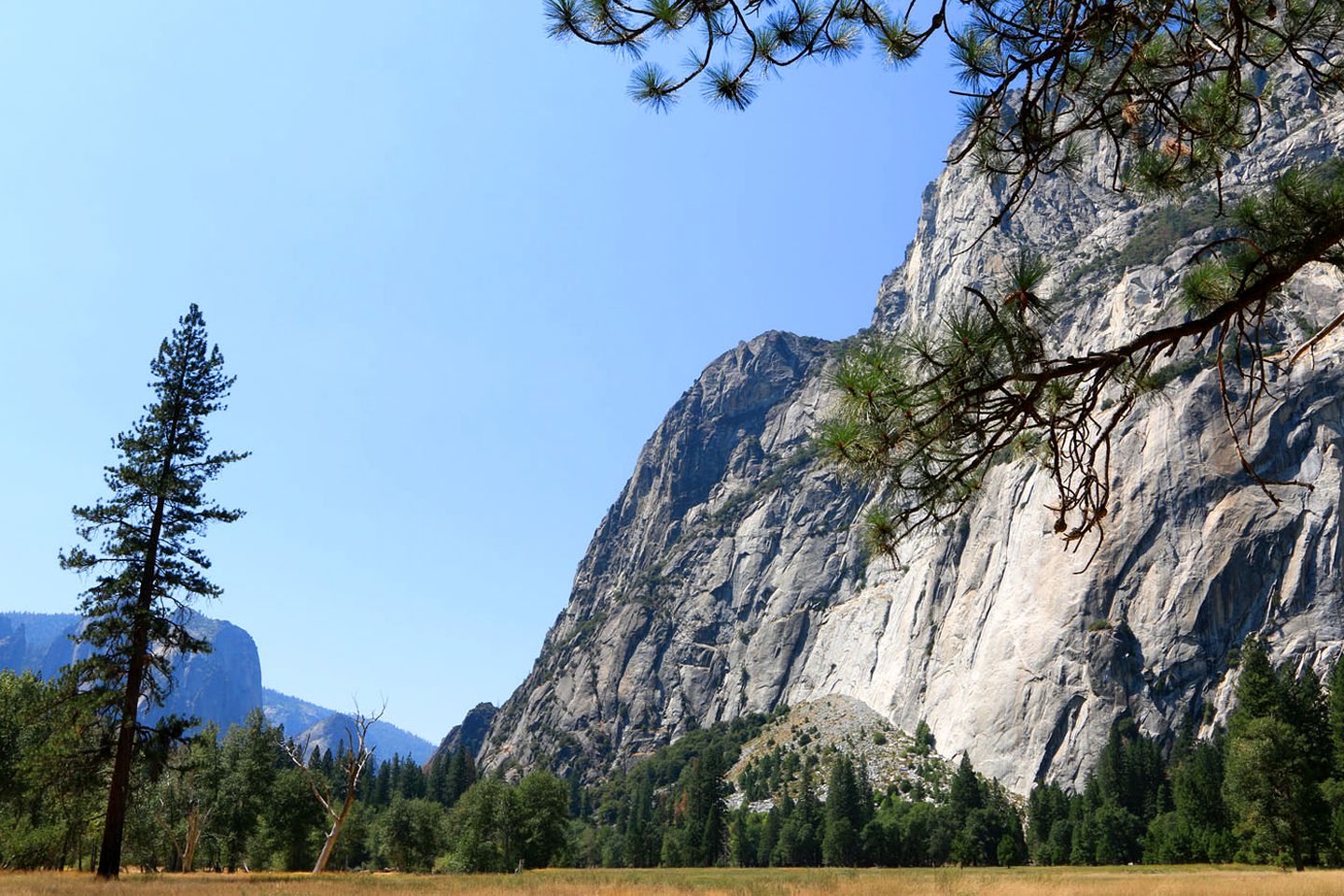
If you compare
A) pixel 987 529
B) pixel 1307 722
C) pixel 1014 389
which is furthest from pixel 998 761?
pixel 1014 389

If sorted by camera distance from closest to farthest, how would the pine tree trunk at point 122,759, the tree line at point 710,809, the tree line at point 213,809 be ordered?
the pine tree trunk at point 122,759
the tree line at point 213,809
the tree line at point 710,809

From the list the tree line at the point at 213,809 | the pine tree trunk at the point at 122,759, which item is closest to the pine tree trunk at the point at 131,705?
the pine tree trunk at the point at 122,759

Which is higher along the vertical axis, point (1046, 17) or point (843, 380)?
point (1046, 17)

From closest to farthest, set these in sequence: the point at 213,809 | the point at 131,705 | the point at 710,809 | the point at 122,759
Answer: the point at 122,759, the point at 131,705, the point at 213,809, the point at 710,809

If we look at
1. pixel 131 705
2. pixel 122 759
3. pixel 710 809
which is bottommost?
pixel 710 809

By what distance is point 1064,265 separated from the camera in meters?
181

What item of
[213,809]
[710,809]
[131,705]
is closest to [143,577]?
[131,705]

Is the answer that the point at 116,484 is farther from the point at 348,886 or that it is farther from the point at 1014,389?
the point at 1014,389

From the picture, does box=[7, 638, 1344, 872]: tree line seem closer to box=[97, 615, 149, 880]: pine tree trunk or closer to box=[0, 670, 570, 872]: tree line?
box=[0, 670, 570, 872]: tree line

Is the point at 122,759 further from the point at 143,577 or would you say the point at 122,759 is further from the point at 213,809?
the point at 213,809

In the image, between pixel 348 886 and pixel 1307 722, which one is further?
pixel 1307 722

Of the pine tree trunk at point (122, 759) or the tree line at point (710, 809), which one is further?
the tree line at point (710, 809)

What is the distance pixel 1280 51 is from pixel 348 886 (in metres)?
23.7

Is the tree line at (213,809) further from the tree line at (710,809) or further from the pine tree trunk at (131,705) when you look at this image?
the pine tree trunk at (131,705)
